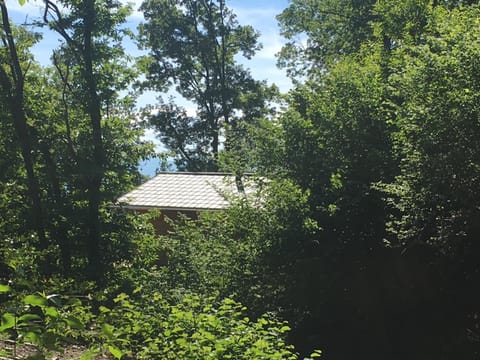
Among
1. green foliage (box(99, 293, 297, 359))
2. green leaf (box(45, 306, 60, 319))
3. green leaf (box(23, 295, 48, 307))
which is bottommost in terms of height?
green foliage (box(99, 293, 297, 359))

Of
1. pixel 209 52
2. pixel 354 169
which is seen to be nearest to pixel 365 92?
pixel 354 169

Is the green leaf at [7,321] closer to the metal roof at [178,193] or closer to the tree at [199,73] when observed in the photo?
the metal roof at [178,193]

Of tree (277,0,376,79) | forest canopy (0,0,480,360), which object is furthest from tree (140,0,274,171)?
forest canopy (0,0,480,360)

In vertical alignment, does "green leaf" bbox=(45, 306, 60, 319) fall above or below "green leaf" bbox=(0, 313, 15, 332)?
above

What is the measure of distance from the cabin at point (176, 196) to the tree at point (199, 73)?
1129 centimetres

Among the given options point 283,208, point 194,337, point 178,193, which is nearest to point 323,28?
point 178,193

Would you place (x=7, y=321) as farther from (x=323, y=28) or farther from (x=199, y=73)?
(x=199, y=73)

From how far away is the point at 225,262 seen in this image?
1097 cm

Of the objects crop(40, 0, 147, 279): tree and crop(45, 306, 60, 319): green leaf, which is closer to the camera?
crop(45, 306, 60, 319): green leaf

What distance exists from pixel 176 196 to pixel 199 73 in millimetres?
15970

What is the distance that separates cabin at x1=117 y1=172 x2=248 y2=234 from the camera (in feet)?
64.9

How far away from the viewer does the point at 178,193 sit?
21031 mm

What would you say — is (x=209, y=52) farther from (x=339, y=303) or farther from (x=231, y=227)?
(x=339, y=303)

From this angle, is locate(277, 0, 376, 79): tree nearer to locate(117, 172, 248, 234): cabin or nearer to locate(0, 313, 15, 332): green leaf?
locate(117, 172, 248, 234): cabin
